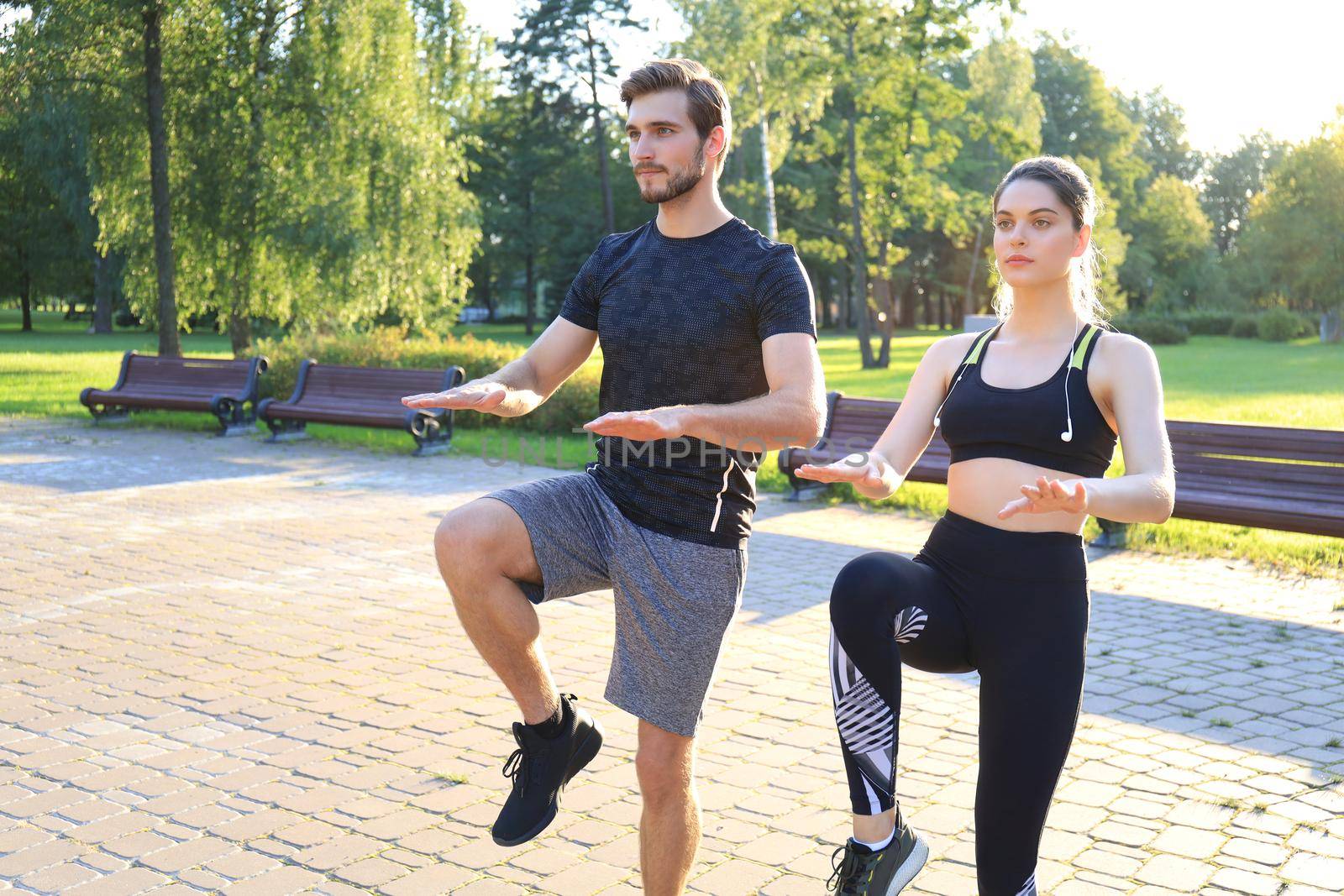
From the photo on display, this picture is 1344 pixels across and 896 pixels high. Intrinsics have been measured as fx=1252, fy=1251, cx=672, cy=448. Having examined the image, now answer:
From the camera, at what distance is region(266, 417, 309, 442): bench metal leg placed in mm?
16047

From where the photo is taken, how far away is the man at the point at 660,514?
3273 mm

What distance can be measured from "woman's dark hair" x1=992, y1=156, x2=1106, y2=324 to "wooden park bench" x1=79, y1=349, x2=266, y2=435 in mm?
14492

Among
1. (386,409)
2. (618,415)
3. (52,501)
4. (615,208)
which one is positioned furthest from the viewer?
(615,208)

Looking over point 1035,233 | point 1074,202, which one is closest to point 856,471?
point 1035,233

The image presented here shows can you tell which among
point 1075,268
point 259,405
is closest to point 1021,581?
point 1075,268

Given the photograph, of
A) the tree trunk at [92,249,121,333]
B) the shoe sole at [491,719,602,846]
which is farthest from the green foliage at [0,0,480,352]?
the tree trunk at [92,249,121,333]

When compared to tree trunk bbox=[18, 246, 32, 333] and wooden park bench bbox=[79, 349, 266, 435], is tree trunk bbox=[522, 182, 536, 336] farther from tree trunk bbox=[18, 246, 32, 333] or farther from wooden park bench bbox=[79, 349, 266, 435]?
wooden park bench bbox=[79, 349, 266, 435]

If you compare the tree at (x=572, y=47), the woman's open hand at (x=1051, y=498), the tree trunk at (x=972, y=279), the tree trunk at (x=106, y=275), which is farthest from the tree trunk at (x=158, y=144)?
the tree trunk at (x=972, y=279)

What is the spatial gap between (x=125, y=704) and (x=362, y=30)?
19080 millimetres

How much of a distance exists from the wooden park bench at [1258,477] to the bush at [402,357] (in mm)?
8146

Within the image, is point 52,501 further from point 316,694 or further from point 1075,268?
point 1075,268

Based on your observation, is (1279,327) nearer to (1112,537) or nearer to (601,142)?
(601,142)

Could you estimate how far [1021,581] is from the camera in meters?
3.08

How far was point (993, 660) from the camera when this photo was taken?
3.08m
